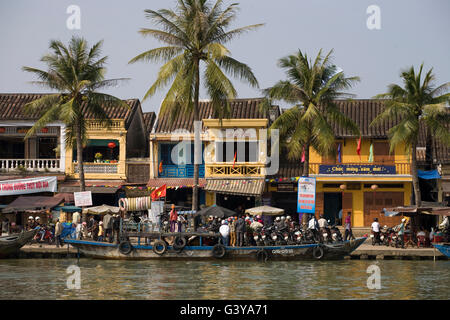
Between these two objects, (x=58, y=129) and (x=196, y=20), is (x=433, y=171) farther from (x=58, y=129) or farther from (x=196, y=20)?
(x=58, y=129)

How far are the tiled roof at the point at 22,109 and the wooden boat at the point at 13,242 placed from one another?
1055 cm

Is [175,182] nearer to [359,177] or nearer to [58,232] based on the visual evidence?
[58,232]

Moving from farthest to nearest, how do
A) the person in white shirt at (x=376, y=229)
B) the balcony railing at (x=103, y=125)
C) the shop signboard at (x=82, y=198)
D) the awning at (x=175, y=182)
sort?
1. the balcony railing at (x=103, y=125)
2. the awning at (x=175, y=182)
3. the person in white shirt at (x=376, y=229)
4. the shop signboard at (x=82, y=198)

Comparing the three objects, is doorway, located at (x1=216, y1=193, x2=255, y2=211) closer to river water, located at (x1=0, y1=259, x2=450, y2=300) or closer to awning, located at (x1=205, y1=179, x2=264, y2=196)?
awning, located at (x1=205, y1=179, x2=264, y2=196)

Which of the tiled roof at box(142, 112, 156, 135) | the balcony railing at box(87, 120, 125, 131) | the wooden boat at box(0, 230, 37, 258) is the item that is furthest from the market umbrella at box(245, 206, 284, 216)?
the tiled roof at box(142, 112, 156, 135)

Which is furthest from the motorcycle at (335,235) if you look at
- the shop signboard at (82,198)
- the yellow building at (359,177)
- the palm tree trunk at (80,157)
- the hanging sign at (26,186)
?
the hanging sign at (26,186)

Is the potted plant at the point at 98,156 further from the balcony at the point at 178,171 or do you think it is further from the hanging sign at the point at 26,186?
the balcony at the point at 178,171

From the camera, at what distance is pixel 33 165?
41094mm

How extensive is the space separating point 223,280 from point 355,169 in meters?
17.4

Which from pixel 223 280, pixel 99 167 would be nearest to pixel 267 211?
pixel 223 280

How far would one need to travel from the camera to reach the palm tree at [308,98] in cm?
3481

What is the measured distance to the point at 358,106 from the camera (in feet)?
140

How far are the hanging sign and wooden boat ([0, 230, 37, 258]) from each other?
767cm

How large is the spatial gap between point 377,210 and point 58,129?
18711mm
